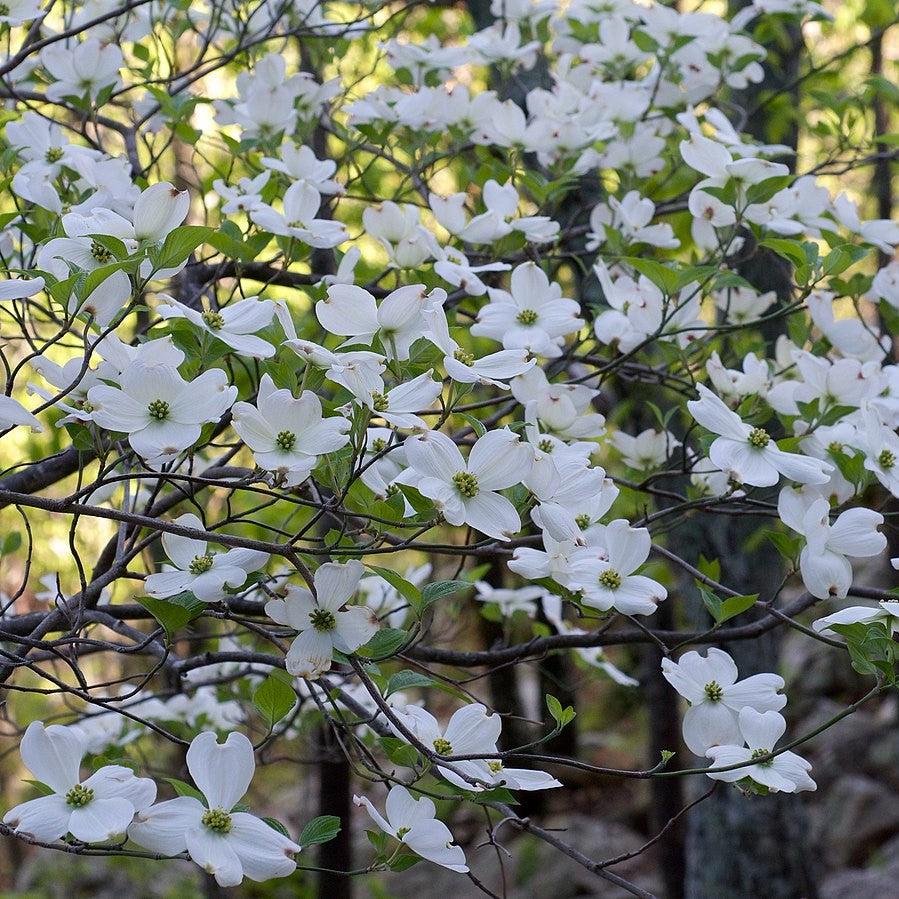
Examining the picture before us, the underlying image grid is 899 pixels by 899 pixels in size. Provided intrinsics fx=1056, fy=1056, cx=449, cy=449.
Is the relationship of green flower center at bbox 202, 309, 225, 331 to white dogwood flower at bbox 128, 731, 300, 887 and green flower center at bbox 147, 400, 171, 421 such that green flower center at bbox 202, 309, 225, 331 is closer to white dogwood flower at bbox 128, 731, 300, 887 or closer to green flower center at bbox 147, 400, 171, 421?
green flower center at bbox 147, 400, 171, 421

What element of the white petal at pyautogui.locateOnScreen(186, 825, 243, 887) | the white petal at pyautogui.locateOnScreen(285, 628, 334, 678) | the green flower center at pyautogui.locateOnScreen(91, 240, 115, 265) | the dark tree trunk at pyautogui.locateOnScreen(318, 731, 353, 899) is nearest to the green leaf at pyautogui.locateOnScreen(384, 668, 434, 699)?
the white petal at pyautogui.locateOnScreen(285, 628, 334, 678)

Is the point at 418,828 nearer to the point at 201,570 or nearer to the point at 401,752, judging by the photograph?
the point at 401,752

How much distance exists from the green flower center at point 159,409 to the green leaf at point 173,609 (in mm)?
144

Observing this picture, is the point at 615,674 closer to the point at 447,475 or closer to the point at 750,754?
the point at 750,754

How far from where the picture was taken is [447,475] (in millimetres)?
799

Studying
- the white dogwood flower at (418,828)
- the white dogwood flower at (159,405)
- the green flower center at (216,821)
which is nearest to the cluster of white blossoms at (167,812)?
the green flower center at (216,821)

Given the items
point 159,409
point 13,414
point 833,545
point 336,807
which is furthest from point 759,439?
point 336,807

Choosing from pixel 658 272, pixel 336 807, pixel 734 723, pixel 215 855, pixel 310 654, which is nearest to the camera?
pixel 215 855

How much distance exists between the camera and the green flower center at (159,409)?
801 mm

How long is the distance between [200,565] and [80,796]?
22 cm

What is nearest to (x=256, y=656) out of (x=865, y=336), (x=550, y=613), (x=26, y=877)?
(x=550, y=613)

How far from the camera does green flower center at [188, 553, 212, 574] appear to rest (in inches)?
35.9

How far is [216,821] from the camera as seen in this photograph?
2.49 feet

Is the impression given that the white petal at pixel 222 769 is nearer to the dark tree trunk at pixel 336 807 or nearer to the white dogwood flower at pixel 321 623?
the white dogwood flower at pixel 321 623
